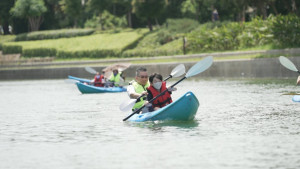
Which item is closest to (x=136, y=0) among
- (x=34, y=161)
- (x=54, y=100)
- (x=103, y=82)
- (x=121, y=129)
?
(x=103, y=82)

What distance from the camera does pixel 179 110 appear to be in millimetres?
14758

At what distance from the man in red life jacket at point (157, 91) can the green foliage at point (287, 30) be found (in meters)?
20.4

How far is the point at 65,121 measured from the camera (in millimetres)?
17062

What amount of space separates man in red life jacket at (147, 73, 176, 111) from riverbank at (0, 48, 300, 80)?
15.9m

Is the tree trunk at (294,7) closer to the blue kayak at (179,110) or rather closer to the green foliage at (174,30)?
the green foliage at (174,30)

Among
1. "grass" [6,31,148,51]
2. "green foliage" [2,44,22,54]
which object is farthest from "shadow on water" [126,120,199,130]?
"green foliage" [2,44,22,54]

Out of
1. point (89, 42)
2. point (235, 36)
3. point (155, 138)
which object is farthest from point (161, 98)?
point (89, 42)

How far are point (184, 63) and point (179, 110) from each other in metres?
22.9

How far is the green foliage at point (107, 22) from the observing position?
6209 centimetres

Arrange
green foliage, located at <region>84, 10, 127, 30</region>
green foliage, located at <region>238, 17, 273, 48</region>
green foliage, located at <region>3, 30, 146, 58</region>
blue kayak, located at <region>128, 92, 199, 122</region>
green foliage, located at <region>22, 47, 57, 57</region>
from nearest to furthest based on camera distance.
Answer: blue kayak, located at <region>128, 92, 199, 122</region> < green foliage, located at <region>238, 17, 273, 48</region> < green foliage, located at <region>3, 30, 146, 58</region> < green foliage, located at <region>22, 47, 57, 57</region> < green foliage, located at <region>84, 10, 127, 30</region>

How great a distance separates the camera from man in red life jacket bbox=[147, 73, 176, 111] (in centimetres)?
1489

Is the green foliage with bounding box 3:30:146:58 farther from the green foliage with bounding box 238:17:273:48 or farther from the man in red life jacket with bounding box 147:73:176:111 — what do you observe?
the man in red life jacket with bounding box 147:73:176:111

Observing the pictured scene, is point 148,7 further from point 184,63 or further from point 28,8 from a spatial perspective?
point 184,63

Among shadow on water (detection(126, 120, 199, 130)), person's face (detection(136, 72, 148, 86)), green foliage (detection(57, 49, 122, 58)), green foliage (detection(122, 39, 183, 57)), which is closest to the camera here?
shadow on water (detection(126, 120, 199, 130))
